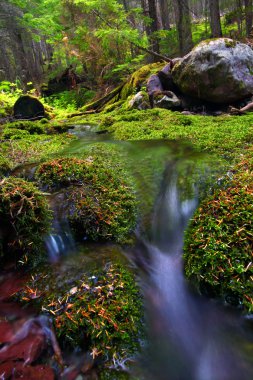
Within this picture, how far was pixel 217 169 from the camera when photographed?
3762 mm

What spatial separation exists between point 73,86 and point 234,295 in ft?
60.7

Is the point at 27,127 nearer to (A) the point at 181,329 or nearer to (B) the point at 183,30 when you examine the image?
(A) the point at 181,329

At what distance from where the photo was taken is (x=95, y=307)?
2.16 metres

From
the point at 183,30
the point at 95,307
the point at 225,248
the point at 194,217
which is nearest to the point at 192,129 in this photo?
the point at 194,217

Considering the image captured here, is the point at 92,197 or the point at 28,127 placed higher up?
the point at 28,127

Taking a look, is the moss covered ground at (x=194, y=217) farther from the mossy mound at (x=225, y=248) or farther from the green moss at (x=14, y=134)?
the green moss at (x=14, y=134)

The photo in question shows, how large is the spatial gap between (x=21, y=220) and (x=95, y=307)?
109cm

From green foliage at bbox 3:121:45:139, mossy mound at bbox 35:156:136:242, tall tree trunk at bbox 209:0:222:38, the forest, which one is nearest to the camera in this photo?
the forest

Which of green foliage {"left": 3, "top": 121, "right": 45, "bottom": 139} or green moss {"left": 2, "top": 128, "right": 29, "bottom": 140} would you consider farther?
green foliage {"left": 3, "top": 121, "right": 45, "bottom": 139}

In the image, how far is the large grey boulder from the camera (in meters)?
7.56

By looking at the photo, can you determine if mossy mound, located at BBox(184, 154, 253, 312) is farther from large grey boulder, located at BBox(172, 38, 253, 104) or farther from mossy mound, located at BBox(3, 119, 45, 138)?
mossy mound, located at BBox(3, 119, 45, 138)

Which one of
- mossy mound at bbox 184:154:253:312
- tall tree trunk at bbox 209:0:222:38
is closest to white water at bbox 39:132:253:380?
mossy mound at bbox 184:154:253:312

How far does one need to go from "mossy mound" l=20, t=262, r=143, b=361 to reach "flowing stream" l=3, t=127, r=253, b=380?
0.57ft

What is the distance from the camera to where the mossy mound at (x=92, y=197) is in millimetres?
3045
